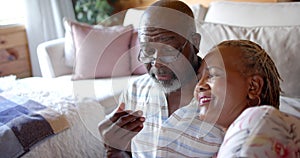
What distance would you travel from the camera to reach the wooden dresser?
8.80 feet

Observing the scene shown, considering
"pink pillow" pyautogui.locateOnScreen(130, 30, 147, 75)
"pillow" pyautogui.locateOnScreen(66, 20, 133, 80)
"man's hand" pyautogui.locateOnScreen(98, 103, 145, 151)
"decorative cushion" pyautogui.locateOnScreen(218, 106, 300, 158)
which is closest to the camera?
"decorative cushion" pyautogui.locateOnScreen(218, 106, 300, 158)

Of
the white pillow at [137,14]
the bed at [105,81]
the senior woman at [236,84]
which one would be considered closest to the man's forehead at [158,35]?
the bed at [105,81]

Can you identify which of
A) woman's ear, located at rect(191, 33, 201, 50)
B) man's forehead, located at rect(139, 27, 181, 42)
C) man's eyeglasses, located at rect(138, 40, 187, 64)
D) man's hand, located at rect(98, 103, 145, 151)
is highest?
man's forehead, located at rect(139, 27, 181, 42)

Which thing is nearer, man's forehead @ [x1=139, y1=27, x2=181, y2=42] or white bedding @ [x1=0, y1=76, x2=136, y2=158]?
man's forehead @ [x1=139, y1=27, x2=181, y2=42]

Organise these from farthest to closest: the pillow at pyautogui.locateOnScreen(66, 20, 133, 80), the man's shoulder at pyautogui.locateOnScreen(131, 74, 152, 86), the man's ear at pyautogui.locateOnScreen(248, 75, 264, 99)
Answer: the pillow at pyautogui.locateOnScreen(66, 20, 133, 80) < the man's shoulder at pyautogui.locateOnScreen(131, 74, 152, 86) < the man's ear at pyautogui.locateOnScreen(248, 75, 264, 99)

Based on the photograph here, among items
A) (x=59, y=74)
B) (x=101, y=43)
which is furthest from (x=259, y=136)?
(x=59, y=74)

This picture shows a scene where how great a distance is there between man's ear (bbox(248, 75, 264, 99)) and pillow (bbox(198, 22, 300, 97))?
0.44m

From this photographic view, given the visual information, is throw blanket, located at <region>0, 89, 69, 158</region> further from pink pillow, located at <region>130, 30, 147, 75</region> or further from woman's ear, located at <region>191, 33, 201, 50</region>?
woman's ear, located at <region>191, 33, 201, 50</region>

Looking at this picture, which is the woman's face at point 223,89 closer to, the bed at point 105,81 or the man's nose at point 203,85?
the man's nose at point 203,85

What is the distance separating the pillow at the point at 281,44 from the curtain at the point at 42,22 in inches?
70.4

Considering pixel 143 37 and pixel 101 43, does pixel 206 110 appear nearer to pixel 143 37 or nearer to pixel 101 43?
pixel 143 37

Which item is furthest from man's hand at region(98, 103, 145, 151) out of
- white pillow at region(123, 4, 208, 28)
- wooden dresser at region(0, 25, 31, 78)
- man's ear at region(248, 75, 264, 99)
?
wooden dresser at region(0, 25, 31, 78)

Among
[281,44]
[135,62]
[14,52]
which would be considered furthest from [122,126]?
[14,52]

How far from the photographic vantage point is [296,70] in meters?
1.23
